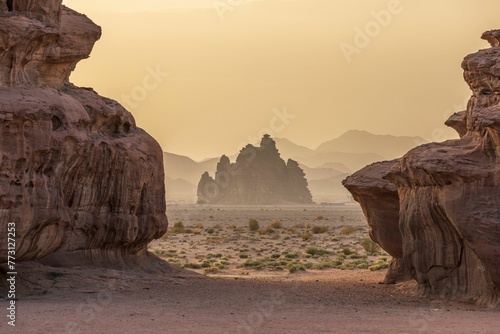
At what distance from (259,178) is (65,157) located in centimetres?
13759

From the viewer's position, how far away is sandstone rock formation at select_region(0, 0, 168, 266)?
70.9 ft

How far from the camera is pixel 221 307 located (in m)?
21.8

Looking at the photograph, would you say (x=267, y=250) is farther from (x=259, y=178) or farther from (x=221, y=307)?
(x=259, y=178)

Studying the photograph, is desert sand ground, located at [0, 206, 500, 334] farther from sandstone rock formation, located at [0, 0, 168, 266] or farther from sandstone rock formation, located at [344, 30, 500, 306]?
sandstone rock formation, located at [0, 0, 168, 266]

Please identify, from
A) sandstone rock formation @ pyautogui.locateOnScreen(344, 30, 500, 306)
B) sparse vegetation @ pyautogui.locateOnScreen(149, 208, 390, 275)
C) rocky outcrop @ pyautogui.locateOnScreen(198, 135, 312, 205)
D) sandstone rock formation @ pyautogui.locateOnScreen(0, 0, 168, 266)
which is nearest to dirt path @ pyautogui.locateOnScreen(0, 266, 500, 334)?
sandstone rock formation @ pyautogui.locateOnScreen(344, 30, 500, 306)

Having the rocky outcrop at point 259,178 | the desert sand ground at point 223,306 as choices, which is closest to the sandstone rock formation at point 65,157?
the desert sand ground at point 223,306

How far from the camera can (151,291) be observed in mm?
25188

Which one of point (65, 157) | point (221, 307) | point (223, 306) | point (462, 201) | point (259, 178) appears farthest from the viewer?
point (259, 178)

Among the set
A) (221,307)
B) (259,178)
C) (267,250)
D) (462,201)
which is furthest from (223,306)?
(259,178)

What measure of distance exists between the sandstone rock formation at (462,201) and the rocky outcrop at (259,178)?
130m

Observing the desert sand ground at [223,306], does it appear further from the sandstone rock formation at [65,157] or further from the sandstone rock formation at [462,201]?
the sandstone rock formation at [65,157]

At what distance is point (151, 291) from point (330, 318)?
7.46 meters

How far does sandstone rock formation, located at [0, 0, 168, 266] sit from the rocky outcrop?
12588 cm

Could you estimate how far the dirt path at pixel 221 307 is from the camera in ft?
59.4
